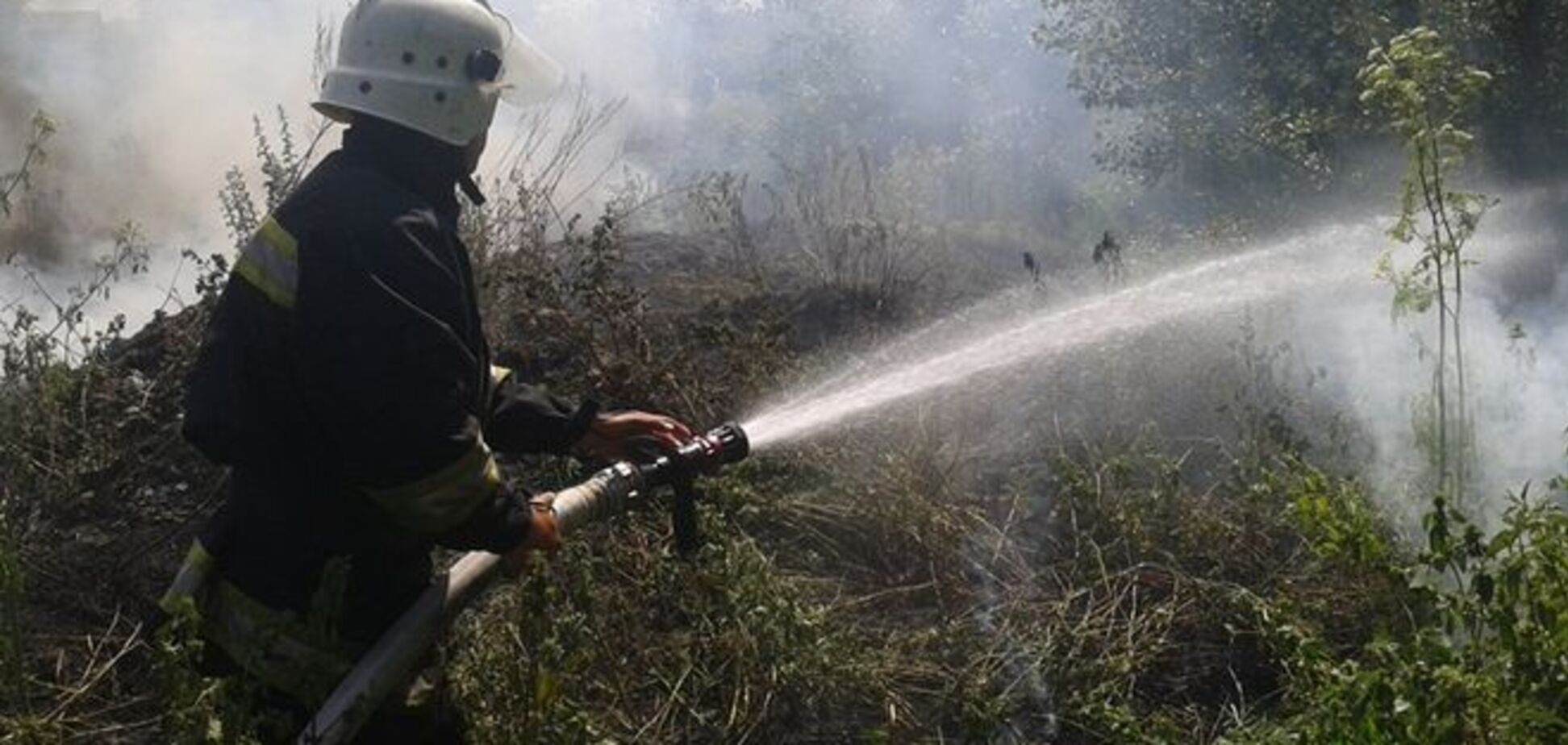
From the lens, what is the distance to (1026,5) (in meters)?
15.1

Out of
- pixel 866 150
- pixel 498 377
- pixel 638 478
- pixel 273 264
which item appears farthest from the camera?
pixel 866 150

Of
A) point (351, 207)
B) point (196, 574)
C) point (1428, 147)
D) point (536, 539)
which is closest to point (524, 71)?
point (351, 207)

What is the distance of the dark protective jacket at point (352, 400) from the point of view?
272 centimetres

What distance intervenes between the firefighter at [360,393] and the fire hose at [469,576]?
8 centimetres

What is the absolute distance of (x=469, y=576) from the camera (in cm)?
304

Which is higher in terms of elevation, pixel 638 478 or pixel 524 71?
pixel 524 71

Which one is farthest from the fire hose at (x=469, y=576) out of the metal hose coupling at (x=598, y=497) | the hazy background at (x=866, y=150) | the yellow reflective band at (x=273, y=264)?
the hazy background at (x=866, y=150)

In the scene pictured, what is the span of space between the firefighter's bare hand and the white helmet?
2.20 feet

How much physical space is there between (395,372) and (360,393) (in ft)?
0.23

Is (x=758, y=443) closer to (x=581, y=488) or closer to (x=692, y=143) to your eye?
(x=581, y=488)

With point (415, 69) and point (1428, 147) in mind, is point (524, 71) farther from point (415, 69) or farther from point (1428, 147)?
point (1428, 147)

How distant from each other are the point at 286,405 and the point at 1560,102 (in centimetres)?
709

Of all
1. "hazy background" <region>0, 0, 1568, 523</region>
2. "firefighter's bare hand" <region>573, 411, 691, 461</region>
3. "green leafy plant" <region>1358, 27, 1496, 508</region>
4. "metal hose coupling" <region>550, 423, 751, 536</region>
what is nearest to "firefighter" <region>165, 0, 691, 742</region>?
"metal hose coupling" <region>550, 423, 751, 536</region>

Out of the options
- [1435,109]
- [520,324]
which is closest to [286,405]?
[520,324]
